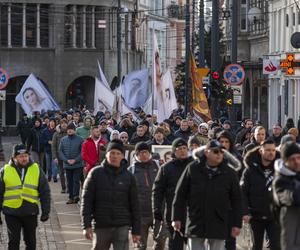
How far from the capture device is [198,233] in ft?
40.9

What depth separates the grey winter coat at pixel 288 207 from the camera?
11.6 meters

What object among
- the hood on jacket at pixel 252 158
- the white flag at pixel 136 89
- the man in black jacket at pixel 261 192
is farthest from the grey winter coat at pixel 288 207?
the white flag at pixel 136 89

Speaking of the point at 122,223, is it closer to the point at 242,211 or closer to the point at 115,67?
the point at 242,211

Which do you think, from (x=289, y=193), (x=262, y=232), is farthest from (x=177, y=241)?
(x=289, y=193)

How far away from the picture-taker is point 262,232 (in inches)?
564

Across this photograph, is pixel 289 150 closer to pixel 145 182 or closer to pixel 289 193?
pixel 289 193

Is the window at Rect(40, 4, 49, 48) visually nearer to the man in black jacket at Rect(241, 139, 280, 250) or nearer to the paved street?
the paved street

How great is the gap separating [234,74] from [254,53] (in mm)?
44231

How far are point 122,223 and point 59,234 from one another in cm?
696

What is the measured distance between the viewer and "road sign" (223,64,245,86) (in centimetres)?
3406

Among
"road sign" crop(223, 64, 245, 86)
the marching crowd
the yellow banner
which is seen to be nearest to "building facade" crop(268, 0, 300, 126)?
the yellow banner

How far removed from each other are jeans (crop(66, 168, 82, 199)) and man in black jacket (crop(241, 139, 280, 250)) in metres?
10.4

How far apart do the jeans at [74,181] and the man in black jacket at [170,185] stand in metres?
9.90

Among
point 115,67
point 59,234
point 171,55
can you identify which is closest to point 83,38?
point 115,67
